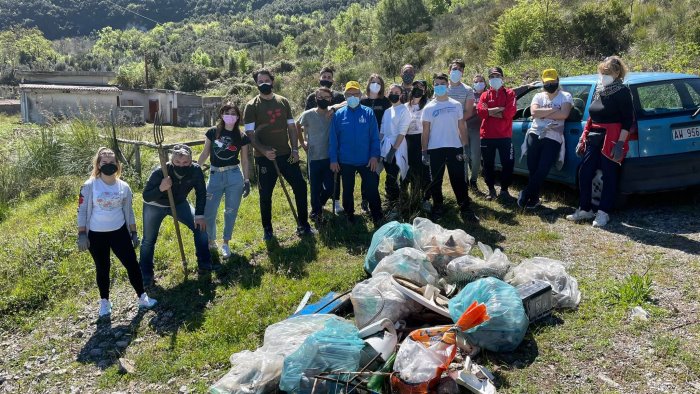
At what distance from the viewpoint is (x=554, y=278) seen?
4.68 meters

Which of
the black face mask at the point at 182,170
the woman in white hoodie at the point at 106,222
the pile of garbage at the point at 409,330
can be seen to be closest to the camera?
the pile of garbage at the point at 409,330

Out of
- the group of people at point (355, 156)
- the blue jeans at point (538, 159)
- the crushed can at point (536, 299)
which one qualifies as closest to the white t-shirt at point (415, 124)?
the group of people at point (355, 156)

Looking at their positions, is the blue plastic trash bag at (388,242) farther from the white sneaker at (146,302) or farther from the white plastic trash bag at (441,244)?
the white sneaker at (146,302)

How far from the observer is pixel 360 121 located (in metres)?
6.66

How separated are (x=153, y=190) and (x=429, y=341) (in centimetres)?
348

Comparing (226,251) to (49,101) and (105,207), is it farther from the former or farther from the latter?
(49,101)

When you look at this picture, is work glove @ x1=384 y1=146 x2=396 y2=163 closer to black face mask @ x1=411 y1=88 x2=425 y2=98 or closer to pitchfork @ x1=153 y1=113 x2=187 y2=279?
black face mask @ x1=411 y1=88 x2=425 y2=98

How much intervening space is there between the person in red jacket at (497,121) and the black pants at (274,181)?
2.57 meters

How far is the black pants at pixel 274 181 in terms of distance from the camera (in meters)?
6.67

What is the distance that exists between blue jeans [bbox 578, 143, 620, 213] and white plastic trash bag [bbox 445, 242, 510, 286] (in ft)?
6.95

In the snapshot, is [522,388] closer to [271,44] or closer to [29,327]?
[29,327]

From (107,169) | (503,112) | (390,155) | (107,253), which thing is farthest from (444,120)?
(107,253)

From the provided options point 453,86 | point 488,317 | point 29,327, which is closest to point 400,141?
point 453,86

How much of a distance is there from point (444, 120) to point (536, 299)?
3.05 metres
